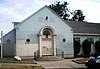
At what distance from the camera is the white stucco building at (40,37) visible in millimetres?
36719

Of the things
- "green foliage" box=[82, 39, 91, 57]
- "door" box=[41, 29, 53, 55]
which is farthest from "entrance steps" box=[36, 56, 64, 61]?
"green foliage" box=[82, 39, 91, 57]

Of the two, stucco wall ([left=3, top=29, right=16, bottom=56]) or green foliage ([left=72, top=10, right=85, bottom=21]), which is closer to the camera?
stucco wall ([left=3, top=29, right=16, bottom=56])

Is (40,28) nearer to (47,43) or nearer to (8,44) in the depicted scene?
(47,43)


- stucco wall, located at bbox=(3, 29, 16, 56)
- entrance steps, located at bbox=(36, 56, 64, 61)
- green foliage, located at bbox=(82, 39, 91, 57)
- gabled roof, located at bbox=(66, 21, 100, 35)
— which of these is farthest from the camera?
gabled roof, located at bbox=(66, 21, 100, 35)

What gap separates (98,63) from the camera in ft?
76.2

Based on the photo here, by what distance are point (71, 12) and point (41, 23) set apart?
108ft

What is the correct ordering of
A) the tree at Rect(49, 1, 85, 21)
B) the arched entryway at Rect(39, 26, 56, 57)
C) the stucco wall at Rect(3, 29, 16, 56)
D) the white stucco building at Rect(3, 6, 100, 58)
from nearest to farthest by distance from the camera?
the white stucco building at Rect(3, 6, 100, 58) → the arched entryway at Rect(39, 26, 56, 57) → the stucco wall at Rect(3, 29, 16, 56) → the tree at Rect(49, 1, 85, 21)

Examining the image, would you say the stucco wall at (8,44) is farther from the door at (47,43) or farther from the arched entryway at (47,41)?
the door at (47,43)

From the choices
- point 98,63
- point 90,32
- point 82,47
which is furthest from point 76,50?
point 98,63

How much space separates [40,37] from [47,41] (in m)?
1.30

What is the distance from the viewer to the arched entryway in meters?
37.4

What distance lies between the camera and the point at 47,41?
37.8 m

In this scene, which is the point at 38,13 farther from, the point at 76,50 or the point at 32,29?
the point at 76,50

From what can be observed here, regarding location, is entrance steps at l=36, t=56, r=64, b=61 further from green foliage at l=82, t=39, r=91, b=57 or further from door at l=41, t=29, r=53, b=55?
green foliage at l=82, t=39, r=91, b=57
